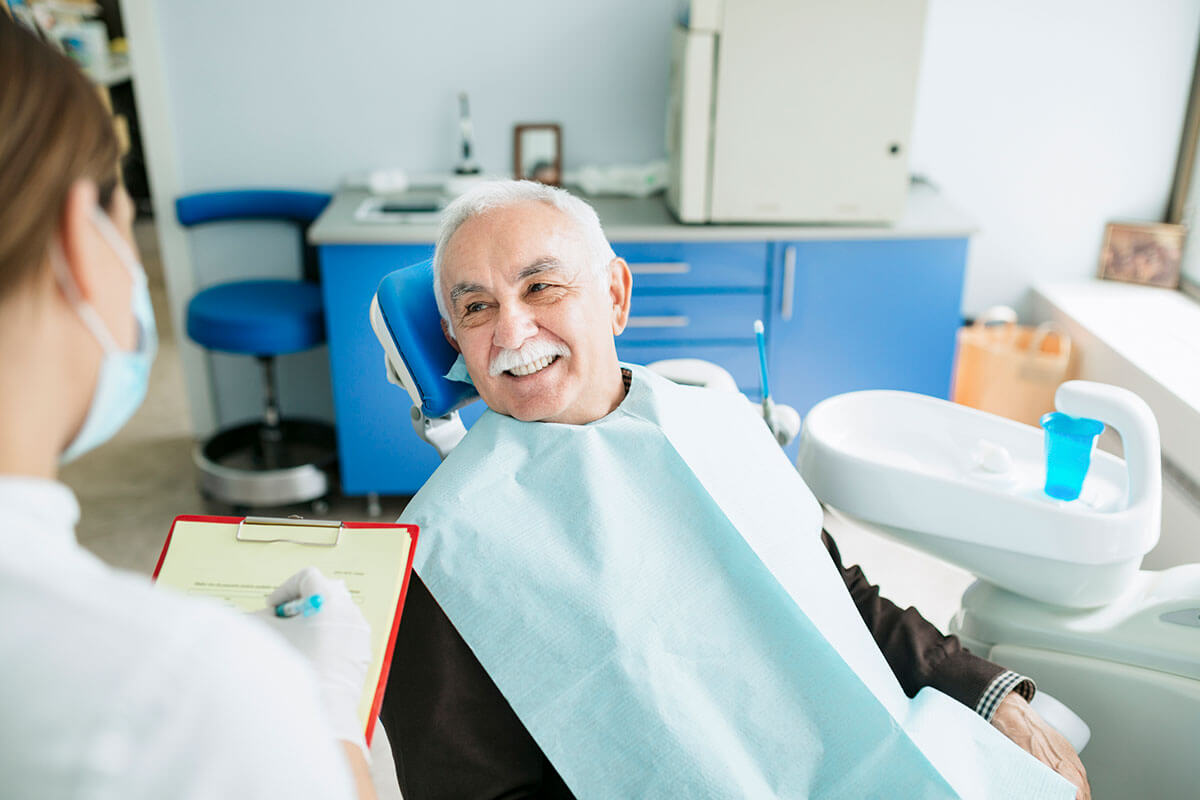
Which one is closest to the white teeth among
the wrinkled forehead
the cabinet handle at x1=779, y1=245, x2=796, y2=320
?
the wrinkled forehead

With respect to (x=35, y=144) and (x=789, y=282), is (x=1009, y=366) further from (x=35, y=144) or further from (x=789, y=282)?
(x=35, y=144)

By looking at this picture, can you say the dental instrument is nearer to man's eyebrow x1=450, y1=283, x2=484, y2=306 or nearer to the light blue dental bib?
man's eyebrow x1=450, y1=283, x2=484, y2=306

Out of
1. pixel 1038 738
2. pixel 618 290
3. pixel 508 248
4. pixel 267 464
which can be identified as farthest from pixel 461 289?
pixel 267 464

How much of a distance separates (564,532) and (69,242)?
2.66 feet

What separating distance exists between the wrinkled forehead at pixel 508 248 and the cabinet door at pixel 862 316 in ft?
4.94

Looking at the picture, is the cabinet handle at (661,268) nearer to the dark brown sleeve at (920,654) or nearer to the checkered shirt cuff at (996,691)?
the dark brown sleeve at (920,654)

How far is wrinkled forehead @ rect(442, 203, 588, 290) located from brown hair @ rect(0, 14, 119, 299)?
31.2 inches

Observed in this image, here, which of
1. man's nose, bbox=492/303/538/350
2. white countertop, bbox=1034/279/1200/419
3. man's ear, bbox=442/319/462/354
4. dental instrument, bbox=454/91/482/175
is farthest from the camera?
dental instrument, bbox=454/91/482/175

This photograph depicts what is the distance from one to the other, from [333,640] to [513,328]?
595 mm

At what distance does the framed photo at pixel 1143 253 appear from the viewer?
10.7 ft

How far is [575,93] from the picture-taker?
10.7 ft

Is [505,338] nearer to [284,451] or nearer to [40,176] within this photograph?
[40,176]

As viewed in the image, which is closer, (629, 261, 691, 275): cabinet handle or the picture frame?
(629, 261, 691, 275): cabinet handle

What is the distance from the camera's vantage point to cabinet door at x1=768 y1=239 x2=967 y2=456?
289cm
